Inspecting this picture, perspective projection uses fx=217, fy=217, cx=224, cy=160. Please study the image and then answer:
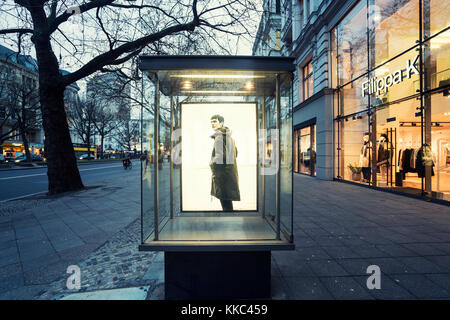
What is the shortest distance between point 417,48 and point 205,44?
289 inches

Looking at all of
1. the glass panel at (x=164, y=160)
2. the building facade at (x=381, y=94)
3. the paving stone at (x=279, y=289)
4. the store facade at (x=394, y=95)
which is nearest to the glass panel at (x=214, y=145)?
the glass panel at (x=164, y=160)

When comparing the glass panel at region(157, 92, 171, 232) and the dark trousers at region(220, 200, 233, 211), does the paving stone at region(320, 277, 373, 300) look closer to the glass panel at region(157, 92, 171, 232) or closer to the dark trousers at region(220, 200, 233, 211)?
the dark trousers at region(220, 200, 233, 211)

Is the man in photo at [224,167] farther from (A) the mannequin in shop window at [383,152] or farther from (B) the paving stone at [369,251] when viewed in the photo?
(A) the mannequin in shop window at [383,152]

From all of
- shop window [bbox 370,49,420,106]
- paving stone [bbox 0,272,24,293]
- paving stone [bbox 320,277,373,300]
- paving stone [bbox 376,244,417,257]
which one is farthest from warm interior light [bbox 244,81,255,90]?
shop window [bbox 370,49,420,106]

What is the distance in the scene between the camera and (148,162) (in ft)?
7.91

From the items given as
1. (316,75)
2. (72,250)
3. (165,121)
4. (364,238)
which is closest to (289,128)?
(165,121)

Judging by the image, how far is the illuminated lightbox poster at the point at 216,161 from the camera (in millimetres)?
3289

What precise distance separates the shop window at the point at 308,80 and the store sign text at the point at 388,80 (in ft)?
17.0

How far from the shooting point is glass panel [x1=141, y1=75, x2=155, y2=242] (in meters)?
2.34

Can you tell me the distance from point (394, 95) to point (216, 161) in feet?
29.4

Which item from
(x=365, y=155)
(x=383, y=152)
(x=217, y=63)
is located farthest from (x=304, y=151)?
(x=217, y=63)

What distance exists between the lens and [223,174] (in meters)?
3.31

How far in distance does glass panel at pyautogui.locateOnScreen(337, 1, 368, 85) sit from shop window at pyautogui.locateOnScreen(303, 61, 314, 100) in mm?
3283

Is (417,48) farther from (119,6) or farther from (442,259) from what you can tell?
(119,6)
